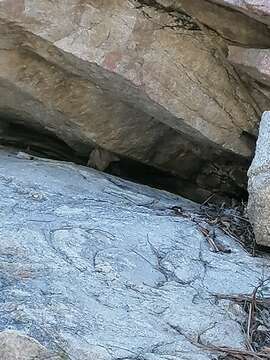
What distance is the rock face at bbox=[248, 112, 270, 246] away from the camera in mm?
3148

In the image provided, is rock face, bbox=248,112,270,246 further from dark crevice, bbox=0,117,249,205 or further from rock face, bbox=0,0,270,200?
dark crevice, bbox=0,117,249,205

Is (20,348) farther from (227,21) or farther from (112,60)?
(227,21)

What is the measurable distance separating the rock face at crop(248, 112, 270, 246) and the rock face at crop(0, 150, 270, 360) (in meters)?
0.15

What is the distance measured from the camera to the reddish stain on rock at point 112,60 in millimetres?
3725

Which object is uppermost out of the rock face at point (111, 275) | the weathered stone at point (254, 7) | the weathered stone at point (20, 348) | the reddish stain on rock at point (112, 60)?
the weathered stone at point (254, 7)

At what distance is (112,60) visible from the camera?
3.73 m

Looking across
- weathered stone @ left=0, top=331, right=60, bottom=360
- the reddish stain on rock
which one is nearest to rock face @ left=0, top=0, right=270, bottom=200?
the reddish stain on rock

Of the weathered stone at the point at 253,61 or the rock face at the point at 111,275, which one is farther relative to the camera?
the weathered stone at the point at 253,61

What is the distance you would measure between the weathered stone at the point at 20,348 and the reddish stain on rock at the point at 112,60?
2.20m

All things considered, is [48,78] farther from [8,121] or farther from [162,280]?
[162,280]

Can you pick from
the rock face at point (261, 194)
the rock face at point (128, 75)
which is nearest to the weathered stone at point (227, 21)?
the rock face at point (128, 75)

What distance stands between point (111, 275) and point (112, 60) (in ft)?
5.44

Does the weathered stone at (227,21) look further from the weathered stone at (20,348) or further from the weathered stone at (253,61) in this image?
the weathered stone at (20,348)

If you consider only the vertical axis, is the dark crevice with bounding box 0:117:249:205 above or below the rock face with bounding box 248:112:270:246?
below
